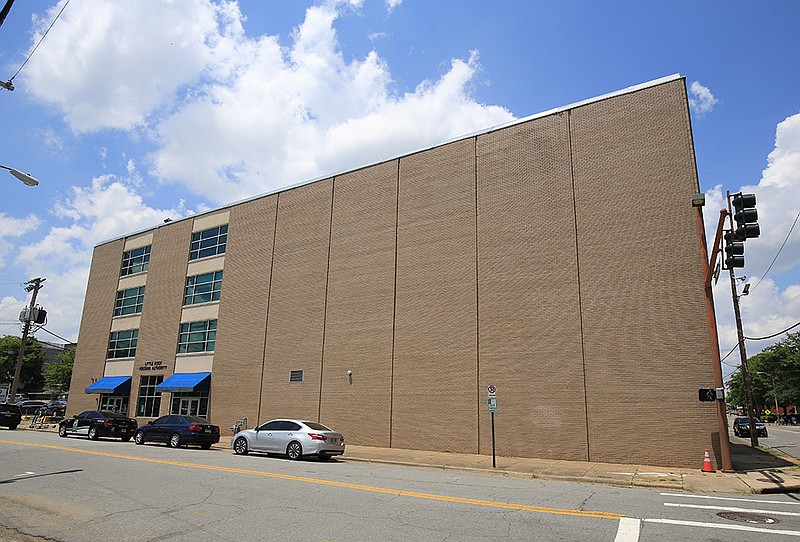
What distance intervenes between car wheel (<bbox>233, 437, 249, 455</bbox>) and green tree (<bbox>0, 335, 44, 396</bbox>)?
75558 mm

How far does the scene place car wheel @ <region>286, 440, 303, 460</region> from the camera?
19359 millimetres

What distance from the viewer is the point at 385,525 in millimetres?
8250

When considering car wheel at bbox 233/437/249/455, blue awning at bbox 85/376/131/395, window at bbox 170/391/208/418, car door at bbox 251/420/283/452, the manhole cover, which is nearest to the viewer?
the manhole cover

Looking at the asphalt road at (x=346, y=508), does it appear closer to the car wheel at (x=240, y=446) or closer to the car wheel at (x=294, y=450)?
the car wheel at (x=294, y=450)

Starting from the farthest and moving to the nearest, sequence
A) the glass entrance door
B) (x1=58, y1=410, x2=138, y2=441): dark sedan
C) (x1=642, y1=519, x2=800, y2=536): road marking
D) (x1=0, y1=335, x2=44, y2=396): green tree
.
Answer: (x1=0, y1=335, x2=44, y2=396): green tree → the glass entrance door → (x1=58, y1=410, x2=138, y2=441): dark sedan → (x1=642, y1=519, x2=800, y2=536): road marking

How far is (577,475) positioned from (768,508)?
5.91 metres

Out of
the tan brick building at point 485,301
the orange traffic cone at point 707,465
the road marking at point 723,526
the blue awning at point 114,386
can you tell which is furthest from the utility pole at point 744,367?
the blue awning at point 114,386

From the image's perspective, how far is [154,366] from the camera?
3619 centimetres

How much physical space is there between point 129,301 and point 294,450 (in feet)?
88.5

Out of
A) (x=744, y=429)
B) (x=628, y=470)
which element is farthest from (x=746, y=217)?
(x=744, y=429)

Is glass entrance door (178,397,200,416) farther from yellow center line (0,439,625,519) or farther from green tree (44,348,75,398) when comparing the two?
green tree (44,348,75,398)

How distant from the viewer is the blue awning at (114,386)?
121ft

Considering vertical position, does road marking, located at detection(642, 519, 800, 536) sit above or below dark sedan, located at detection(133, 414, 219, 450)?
below

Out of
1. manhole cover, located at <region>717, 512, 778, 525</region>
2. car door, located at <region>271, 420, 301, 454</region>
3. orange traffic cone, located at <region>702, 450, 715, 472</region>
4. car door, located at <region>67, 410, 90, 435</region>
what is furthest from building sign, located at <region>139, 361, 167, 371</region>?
manhole cover, located at <region>717, 512, 778, 525</region>
